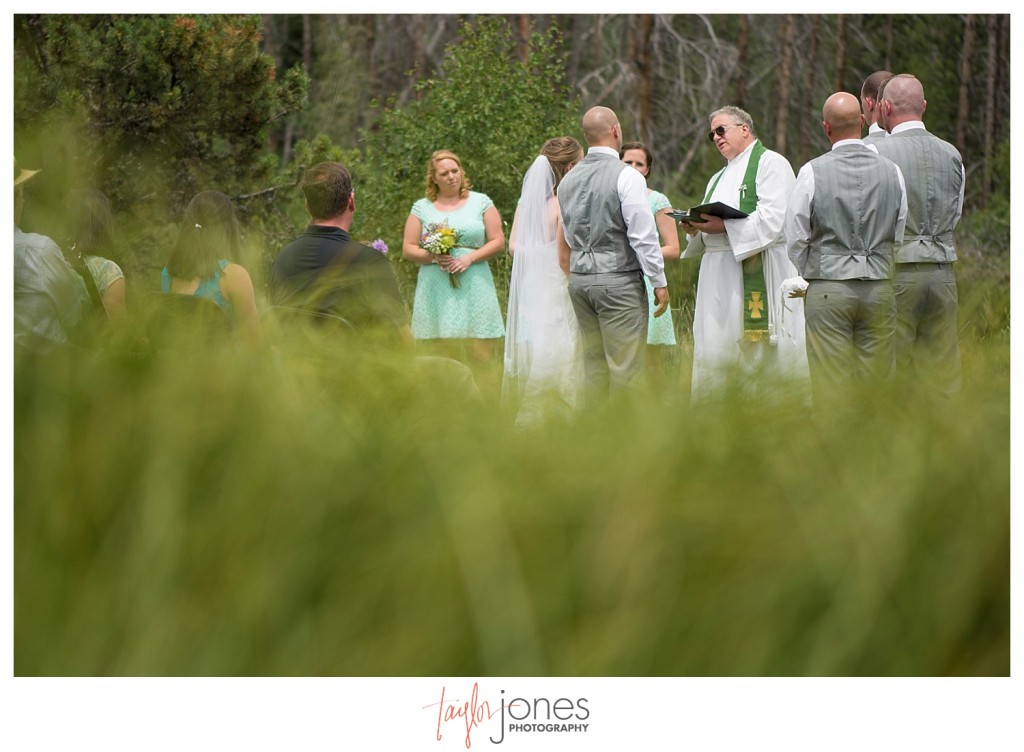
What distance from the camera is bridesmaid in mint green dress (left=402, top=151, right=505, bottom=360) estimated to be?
22.6 feet

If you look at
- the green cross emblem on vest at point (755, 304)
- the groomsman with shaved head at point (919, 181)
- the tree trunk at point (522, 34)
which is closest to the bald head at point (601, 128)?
the green cross emblem on vest at point (755, 304)

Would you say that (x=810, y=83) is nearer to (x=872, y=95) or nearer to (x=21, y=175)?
(x=872, y=95)

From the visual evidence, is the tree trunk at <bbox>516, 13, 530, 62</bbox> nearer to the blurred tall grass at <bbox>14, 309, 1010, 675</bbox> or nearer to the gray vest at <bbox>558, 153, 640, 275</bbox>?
the gray vest at <bbox>558, 153, 640, 275</bbox>

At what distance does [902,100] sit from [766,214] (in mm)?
855

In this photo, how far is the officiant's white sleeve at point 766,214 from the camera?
5.30 meters

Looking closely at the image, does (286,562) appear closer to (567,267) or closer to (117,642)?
(117,642)

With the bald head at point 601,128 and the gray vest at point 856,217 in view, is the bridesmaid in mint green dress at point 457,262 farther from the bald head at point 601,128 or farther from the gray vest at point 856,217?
the gray vest at point 856,217

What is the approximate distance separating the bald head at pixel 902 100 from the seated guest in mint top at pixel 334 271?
2149 mm

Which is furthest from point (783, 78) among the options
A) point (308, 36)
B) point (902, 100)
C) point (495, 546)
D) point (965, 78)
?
point (495, 546)

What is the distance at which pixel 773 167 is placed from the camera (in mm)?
5355

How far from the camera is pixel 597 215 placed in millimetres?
5328

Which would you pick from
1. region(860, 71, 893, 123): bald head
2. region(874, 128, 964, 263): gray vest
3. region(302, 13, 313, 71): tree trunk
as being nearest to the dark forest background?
region(302, 13, 313, 71): tree trunk

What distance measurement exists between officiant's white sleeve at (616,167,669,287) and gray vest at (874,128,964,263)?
41.3 inches
